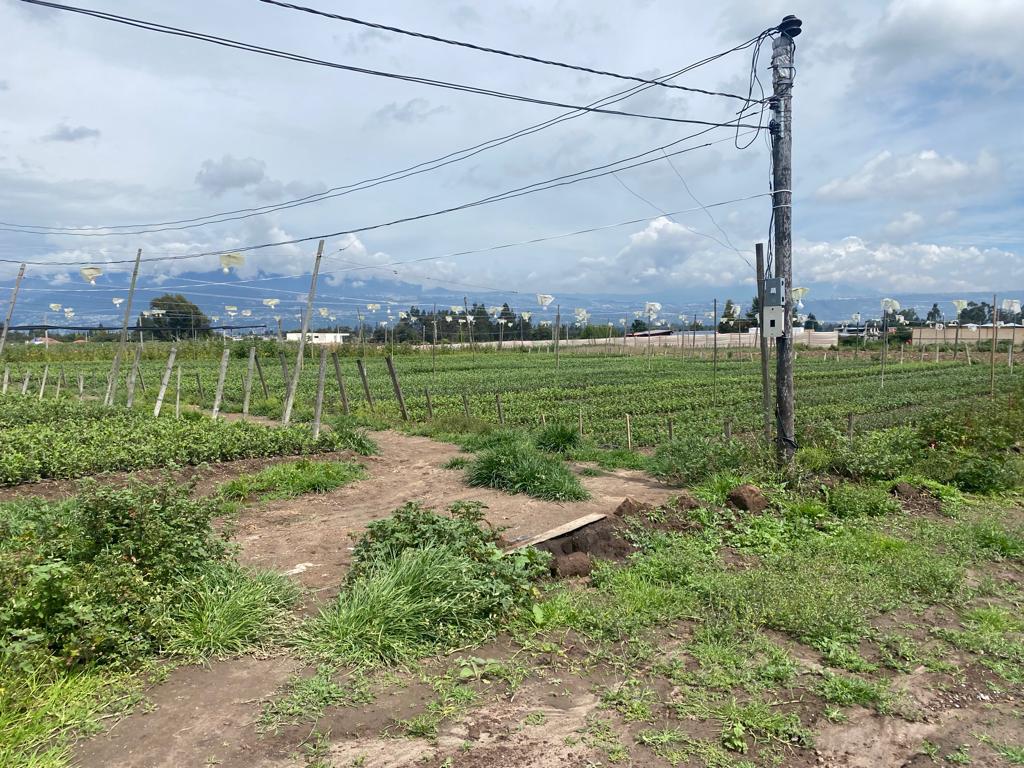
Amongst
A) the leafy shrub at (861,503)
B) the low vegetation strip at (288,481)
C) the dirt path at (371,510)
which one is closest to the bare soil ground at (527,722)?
the dirt path at (371,510)

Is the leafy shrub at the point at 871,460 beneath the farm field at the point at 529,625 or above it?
above

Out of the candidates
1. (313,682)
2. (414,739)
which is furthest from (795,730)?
(313,682)

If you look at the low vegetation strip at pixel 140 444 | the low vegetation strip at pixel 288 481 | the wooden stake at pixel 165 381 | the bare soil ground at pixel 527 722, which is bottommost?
the bare soil ground at pixel 527 722

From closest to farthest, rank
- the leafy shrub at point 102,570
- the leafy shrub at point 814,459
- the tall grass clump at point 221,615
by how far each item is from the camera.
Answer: the leafy shrub at point 102,570 < the tall grass clump at point 221,615 < the leafy shrub at point 814,459

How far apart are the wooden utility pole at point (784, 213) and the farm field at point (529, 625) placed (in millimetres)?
690

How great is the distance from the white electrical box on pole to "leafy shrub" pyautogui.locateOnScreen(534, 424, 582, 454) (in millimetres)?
4072

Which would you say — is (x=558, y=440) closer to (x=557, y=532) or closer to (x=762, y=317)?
(x=762, y=317)

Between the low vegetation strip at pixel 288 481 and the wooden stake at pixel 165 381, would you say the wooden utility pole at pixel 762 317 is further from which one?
the wooden stake at pixel 165 381

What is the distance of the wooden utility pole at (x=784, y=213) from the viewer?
31.0ft

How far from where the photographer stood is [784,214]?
952 centimetres

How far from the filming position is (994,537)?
698cm

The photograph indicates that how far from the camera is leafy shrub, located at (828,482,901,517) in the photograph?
8.04 metres

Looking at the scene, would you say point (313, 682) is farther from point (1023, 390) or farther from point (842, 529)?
point (1023, 390)

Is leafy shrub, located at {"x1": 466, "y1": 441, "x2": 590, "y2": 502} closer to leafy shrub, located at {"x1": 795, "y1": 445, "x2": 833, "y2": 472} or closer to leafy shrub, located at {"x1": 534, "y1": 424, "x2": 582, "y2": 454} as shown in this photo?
leafy shrub, located at {"x1": 534, "y1": 424, "x2": 582, "y2": 454}
